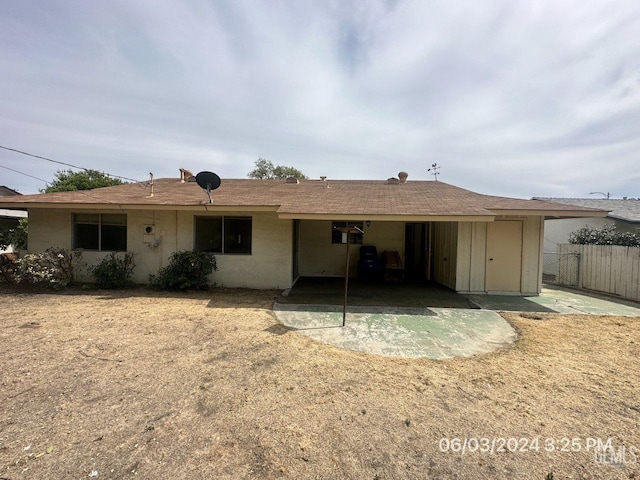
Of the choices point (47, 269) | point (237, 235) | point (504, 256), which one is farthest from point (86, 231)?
point (504, 256)

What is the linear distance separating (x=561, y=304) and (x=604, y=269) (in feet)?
10.0

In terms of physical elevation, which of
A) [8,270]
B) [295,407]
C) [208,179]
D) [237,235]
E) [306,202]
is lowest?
[295,407]

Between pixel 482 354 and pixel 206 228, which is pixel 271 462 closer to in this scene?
pixel 482 354

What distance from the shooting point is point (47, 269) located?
7266mm

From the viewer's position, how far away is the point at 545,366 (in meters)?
3.63

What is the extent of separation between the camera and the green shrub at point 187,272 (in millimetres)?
7395

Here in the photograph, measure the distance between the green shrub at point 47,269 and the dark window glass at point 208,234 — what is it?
3331mm

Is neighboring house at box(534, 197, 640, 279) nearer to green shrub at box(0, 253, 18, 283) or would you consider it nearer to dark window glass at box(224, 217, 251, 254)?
dark window glass at box(224, 217, 251, 254)

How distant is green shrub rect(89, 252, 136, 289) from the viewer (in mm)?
7512

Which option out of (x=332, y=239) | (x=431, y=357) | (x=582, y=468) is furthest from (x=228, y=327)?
(x=332, y=239)

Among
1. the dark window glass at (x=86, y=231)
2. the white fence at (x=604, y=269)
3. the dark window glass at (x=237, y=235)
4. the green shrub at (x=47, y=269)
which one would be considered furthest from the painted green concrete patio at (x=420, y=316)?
the dark window glass at (x=86, y=231)

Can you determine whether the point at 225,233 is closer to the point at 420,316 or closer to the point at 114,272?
the point at 114,272

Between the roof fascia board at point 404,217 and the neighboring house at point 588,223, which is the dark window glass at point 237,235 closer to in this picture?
the roof fascia board at point 404,217

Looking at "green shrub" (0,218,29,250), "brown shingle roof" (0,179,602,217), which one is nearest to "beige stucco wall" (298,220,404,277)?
"brown shingle roof" (0,179,602,217)
